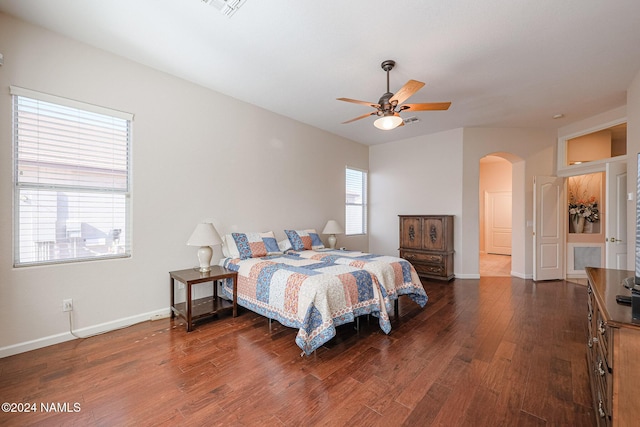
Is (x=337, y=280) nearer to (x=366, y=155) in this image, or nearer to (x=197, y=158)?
(x=197, y=158)

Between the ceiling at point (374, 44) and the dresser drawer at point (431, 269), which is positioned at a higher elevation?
the ceiling at point (374, 44)

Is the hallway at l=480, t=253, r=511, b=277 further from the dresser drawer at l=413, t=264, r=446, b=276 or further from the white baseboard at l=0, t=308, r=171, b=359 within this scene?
the white baseboard at l=0, t=308, r=171, b=359

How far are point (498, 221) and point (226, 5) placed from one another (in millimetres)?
9351

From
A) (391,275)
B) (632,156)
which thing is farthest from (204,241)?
(632,156)

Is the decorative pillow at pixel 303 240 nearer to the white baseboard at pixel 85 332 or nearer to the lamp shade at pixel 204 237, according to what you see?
the lamp shade at pixel 204 237

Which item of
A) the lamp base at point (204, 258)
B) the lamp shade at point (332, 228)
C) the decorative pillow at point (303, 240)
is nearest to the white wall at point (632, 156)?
the lamp shade at point (332, 228)

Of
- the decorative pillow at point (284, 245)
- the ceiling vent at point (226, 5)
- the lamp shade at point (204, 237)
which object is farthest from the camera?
the decorative pillow at point (284, 245)

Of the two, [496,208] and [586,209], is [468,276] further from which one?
[496,208]

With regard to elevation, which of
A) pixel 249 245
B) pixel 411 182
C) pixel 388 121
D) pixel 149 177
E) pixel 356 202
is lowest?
pixel 249 245

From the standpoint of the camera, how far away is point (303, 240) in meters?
4.53

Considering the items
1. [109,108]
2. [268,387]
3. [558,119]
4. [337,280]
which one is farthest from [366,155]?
[268,387]

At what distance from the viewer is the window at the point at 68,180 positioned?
8.25 feet

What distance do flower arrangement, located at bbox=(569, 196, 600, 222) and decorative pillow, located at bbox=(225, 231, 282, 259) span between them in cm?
604

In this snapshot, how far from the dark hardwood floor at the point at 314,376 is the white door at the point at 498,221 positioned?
19.6ft
